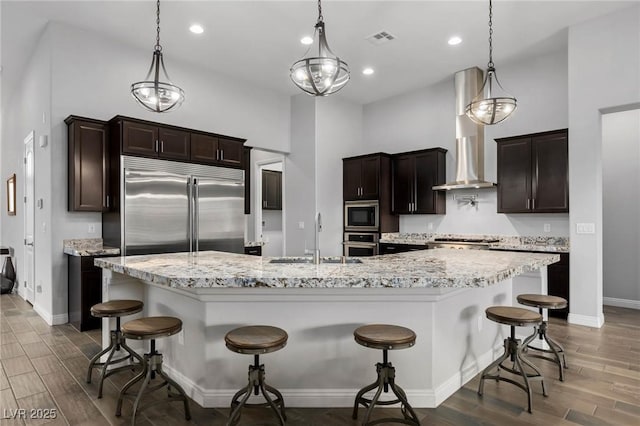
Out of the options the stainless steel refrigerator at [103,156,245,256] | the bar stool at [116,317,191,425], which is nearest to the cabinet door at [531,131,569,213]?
the stainless steel refrigerator at [103,156,245,256]

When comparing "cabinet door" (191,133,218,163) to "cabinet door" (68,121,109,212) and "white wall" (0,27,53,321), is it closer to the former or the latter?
"cabinet door" (68,121,109,212)

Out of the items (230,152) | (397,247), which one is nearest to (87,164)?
(230,152)

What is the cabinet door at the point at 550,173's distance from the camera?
4.76 metres

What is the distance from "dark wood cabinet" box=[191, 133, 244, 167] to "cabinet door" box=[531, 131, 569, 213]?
4061 millimetres

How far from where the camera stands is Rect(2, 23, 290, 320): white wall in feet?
14.2

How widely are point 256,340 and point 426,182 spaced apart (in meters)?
4.83

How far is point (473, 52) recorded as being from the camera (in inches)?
202

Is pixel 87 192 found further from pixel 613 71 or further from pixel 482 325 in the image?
pixel 613 71

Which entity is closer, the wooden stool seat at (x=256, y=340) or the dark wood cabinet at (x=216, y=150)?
the wooden stool seat at (x=256, y=340)

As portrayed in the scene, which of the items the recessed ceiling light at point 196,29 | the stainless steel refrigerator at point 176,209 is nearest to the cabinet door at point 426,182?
the stainless steel refrigerator at point 176,209

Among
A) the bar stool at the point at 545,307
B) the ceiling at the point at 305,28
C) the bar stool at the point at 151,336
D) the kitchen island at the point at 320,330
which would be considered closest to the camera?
the bar stool at the point at 151,336

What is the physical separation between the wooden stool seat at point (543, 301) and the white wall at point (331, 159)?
389 cm

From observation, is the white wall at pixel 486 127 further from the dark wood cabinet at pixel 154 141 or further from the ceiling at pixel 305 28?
the dark wood cabinet at pixel 154 141

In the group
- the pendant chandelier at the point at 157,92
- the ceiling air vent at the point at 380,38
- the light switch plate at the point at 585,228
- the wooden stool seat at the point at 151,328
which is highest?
the ceiling air vent at the point at 380,38
